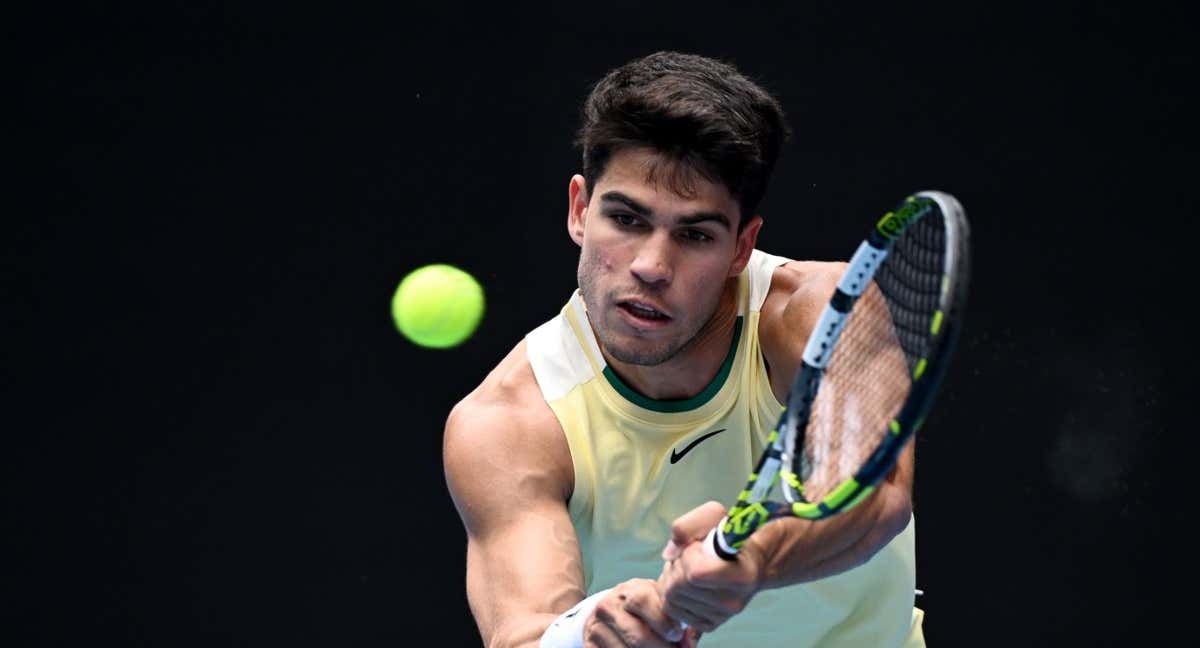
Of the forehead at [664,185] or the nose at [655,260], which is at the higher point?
the forehead at [664,185]

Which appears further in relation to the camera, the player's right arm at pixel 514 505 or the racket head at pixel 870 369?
the player's right arm at pixel 514 505

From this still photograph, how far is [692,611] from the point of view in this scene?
1.92 metres

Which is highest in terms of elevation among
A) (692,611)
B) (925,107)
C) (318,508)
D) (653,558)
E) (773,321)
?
(925,107)

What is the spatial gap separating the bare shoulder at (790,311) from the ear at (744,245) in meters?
0.09

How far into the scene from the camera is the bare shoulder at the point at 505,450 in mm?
2389

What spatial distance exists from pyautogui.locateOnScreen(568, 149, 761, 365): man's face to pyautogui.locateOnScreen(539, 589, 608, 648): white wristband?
45 cm

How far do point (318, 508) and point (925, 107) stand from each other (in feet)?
5.43

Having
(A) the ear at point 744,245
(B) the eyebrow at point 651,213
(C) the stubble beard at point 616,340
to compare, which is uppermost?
(B) the eyebrow at point 651,213

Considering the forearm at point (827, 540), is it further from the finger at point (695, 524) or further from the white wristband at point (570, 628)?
the white wristband at point (570, 628)

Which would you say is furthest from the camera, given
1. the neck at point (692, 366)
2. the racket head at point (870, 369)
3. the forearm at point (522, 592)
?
the neck at point (692, 366)

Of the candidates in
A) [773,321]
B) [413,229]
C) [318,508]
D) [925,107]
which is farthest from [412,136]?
[773,321]

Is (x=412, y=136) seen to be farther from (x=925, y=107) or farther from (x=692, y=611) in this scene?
(x=692, y=611)

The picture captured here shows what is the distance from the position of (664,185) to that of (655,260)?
115 millimetres

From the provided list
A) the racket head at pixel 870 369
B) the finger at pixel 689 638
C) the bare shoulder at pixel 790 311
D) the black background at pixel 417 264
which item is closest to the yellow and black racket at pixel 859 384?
the racket head at pixel 870 369
